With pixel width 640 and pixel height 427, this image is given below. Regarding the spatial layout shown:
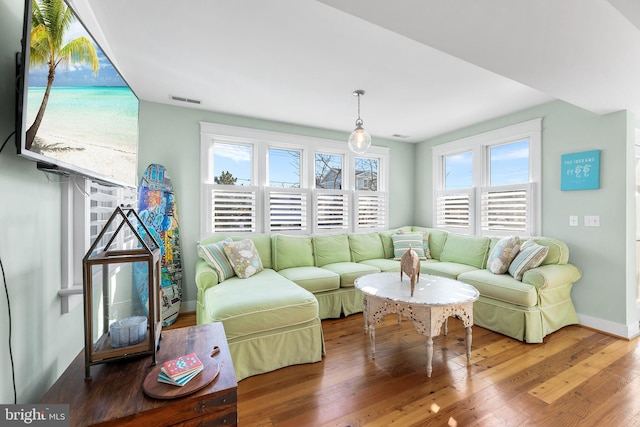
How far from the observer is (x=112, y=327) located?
1086mm

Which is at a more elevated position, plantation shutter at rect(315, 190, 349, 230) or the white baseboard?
plantation shutter at rect(315, 190, 349, 230)

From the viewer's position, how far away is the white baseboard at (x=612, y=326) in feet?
9.01

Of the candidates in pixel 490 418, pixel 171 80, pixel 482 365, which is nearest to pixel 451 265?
pixel 482 365

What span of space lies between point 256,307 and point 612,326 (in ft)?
11.7

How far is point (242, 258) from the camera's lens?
296cm

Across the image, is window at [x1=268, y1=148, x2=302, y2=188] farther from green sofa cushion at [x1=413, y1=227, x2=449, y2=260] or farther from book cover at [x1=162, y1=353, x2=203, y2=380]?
book cover at [x1=162, y1=353, x2=203, y2=380]

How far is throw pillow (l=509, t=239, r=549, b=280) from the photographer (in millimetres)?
2838

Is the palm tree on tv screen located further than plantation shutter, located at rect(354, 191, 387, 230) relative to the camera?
No

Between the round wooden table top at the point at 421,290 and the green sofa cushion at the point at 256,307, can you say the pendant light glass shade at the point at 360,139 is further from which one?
the green sofa cushion at the point at 256,307

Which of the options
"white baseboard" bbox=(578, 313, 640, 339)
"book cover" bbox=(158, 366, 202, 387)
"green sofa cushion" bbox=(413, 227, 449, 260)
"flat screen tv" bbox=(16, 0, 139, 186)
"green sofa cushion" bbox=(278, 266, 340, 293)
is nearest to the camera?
"flat screen tv" bbox=(16, 0, 139, 186)

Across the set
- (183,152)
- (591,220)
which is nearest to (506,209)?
(591,220)

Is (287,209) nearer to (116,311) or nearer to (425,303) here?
(425,303)

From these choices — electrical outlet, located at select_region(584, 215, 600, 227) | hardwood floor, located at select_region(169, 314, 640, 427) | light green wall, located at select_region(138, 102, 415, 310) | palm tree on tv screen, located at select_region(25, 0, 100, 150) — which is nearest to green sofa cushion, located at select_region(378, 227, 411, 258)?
hardwood floor, located at select_region(169, 314, 640, 427)

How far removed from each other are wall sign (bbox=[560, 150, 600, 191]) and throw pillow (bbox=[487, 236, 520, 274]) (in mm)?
847
